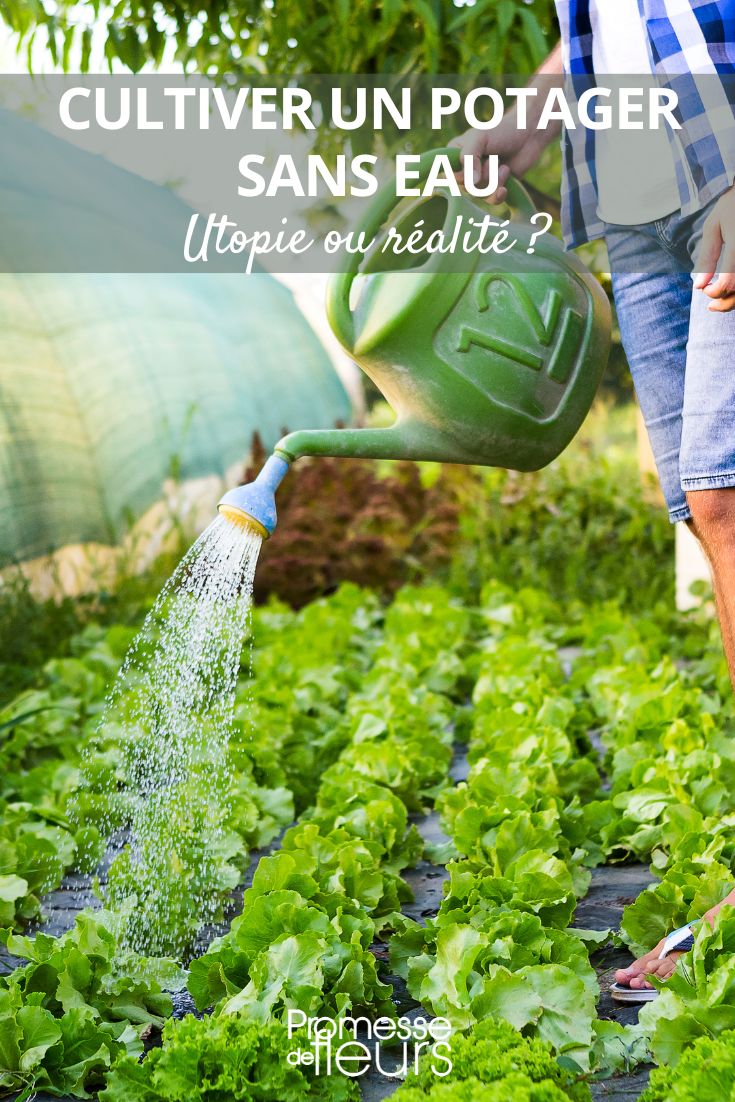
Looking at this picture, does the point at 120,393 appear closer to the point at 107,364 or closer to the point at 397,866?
the point at 107,364

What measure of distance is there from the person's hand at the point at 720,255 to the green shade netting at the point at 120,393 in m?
2.97

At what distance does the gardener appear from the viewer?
1412mm

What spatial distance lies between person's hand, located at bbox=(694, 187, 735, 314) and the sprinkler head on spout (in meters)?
0.56

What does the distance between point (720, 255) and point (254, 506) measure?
0.64 metres

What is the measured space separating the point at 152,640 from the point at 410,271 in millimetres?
2258

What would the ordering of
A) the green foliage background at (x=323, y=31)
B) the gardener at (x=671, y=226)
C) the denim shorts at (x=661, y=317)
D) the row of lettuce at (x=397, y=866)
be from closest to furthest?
the row of lettuce at (x=397, y=866) < the gardener at (x=671, y=226) < the denim shorts at (x=661, y=317) < the green foliage background at (x=323, y=31)

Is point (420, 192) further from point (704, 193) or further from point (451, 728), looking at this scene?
point (451, 728)

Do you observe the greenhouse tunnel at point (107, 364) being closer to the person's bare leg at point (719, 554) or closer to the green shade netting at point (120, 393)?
the green shade netting at point (120, 393)

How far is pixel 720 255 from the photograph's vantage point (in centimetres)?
138

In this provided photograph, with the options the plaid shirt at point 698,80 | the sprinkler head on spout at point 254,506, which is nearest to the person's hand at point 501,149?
the plaid shirt at point 698,80

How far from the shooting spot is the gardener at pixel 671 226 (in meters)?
1.41

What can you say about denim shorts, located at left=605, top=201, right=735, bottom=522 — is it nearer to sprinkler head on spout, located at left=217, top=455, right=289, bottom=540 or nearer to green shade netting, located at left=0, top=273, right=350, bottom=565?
sprinkler head on spout, located at left=217, top=455, right=289, bottom=540

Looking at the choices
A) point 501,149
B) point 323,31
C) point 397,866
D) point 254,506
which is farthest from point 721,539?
point 323,31
